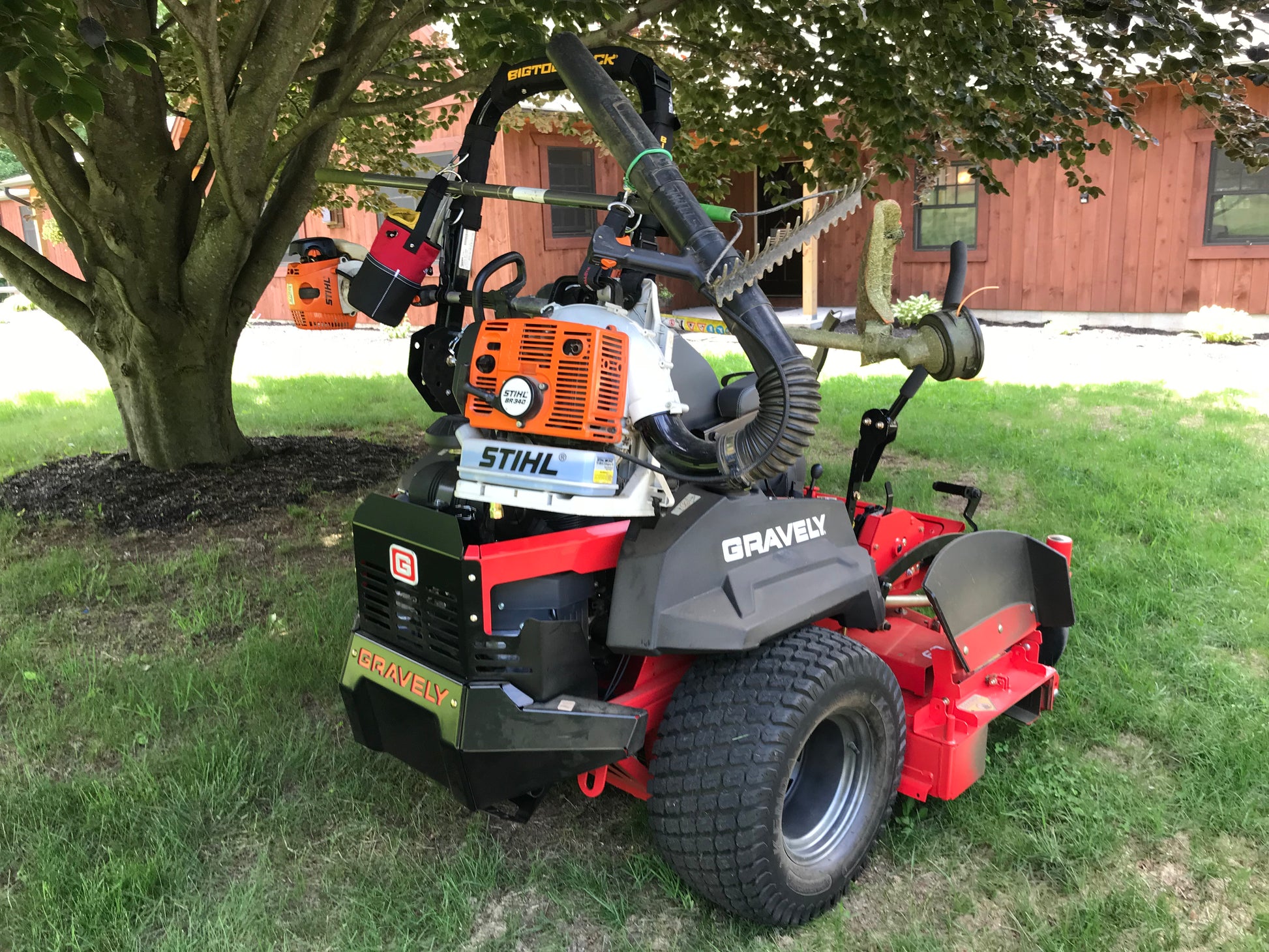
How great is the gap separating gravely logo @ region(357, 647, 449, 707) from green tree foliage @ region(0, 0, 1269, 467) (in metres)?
2.44

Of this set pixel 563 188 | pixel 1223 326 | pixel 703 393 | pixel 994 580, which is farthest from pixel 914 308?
pixel 703 393

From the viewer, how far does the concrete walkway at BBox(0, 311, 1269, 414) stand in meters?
8.95

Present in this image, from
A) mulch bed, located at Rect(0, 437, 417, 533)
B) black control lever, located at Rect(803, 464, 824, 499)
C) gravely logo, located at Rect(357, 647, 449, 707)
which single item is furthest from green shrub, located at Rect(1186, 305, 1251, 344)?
gravely logo, located at Rect(357, 647, 449, 707)

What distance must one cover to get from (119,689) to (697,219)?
265cm

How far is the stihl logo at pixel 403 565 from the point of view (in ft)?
6.95

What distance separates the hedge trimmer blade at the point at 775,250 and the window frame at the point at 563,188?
1150 cm

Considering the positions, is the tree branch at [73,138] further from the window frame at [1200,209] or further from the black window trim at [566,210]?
the window frame at [1200,209]

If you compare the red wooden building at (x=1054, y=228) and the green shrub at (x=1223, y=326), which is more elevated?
the red wooden building at (x=1054, y=228)

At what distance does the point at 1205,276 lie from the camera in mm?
11594

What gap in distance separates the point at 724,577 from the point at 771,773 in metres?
0.43

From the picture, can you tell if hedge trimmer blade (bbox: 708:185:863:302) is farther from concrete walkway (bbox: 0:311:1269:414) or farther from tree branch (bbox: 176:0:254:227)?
concrete walkway (bbox: 0:311:1269:414)

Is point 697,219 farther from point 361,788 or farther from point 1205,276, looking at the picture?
point 1205,276

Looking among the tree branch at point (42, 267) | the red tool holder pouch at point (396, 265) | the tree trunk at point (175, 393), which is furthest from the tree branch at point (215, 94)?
the red tool holder pouch at point (396, 265)

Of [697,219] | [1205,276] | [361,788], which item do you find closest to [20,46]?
[697,219]
